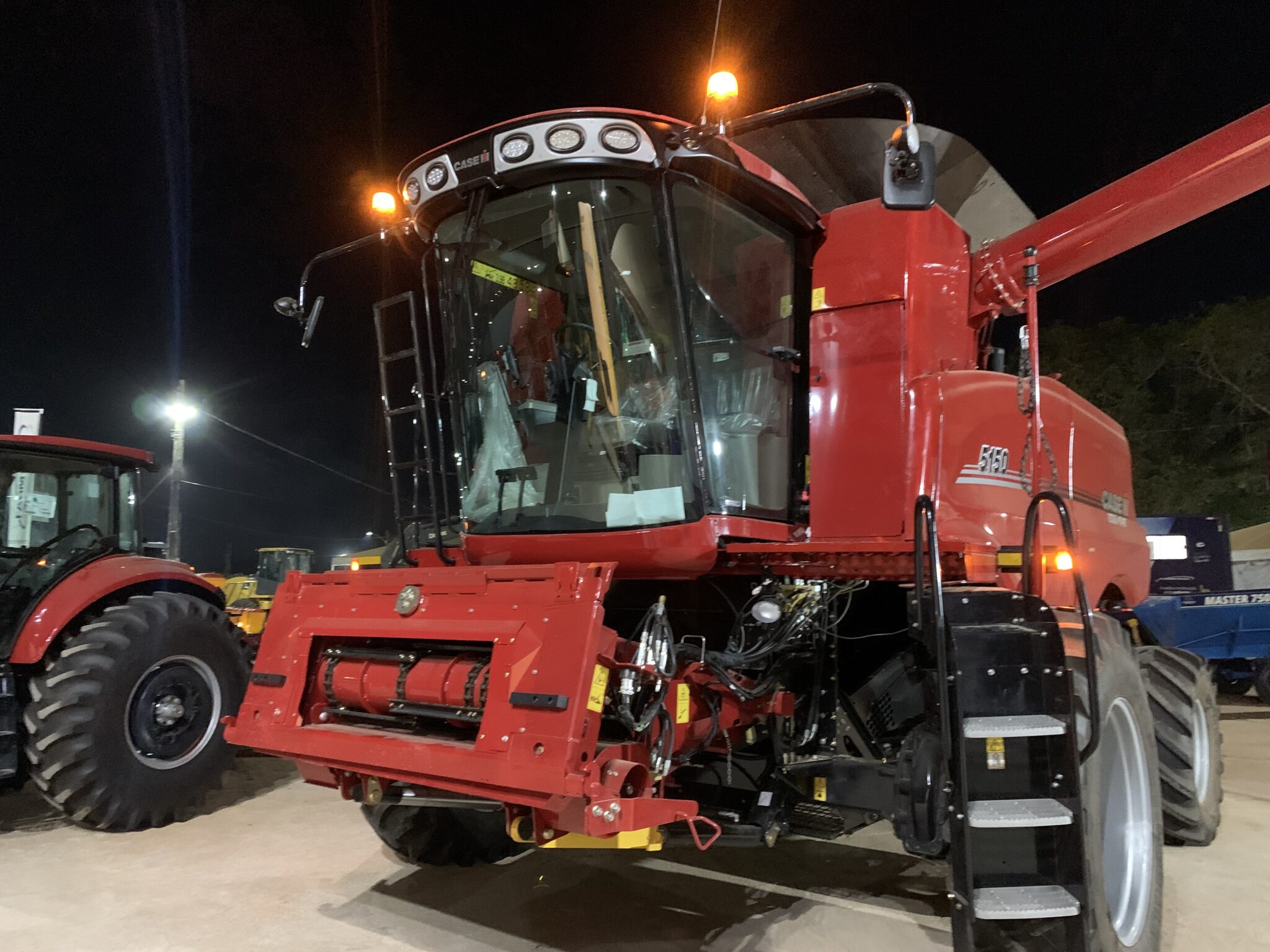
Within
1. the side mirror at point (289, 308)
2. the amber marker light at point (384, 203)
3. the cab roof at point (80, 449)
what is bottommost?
the cab roof at point (80, 449)

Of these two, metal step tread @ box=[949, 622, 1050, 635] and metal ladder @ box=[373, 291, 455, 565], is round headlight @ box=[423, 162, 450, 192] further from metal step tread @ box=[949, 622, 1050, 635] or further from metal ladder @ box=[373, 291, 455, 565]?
metal step tread @ box=[949, 622, 1050, 635]

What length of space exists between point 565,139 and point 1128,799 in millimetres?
3226

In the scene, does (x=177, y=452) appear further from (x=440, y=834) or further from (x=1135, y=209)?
(x=1135, y=209)

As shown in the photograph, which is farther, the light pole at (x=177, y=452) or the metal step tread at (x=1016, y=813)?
the light pole at (x=177, y=452)

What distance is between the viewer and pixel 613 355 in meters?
3.28

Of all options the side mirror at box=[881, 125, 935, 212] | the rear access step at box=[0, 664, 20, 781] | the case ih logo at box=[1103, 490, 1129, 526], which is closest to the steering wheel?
the rear access step at box=[0, 664, 20, 781]

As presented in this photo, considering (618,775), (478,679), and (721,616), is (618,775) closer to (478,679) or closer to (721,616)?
(478,679)

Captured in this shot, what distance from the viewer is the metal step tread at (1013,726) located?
248 centimetres

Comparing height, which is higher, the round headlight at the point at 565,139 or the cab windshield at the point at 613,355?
the round headlight at the point at 565,139

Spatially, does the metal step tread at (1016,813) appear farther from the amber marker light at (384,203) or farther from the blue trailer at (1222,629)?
the blue trailer at (1222,629)

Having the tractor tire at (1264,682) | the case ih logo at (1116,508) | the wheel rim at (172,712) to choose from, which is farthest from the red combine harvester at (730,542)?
the tractor tire at (1264,682)

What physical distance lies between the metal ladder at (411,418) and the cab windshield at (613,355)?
14cm

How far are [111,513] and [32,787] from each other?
207 centimetres

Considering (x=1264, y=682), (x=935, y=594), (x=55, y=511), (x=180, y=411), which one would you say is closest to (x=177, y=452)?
(x=180, y=411)
